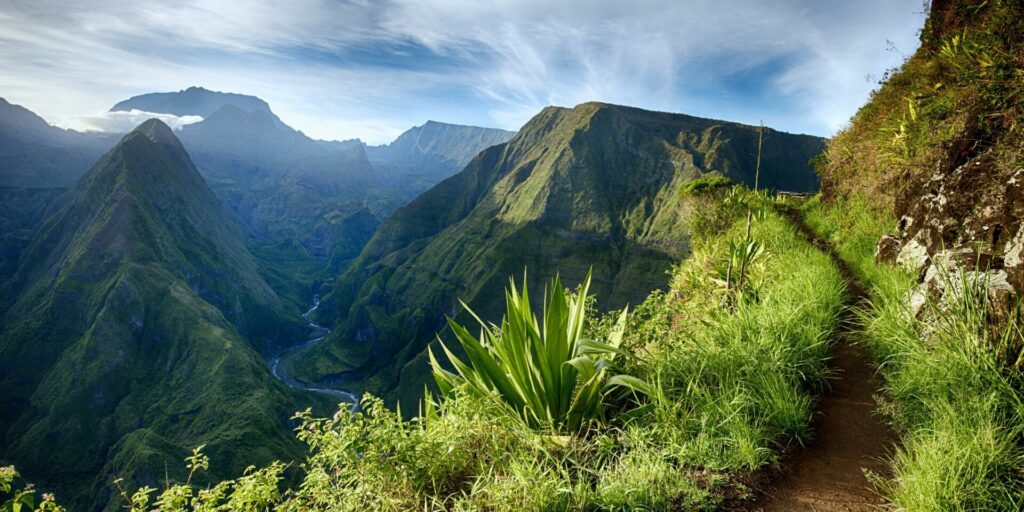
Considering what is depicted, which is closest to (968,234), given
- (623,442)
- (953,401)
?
(953,401)

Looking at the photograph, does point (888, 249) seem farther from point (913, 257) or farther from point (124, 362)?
point (124, 362)

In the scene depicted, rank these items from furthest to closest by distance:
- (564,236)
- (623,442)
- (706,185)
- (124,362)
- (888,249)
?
(564,236)
(124,362)
(706,185)
(888,249)
(623,442)

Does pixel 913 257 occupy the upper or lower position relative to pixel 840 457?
upper

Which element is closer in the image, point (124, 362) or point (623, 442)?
point (623, 442)

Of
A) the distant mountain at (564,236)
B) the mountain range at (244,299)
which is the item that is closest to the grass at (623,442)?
the mountain range at (244,299)

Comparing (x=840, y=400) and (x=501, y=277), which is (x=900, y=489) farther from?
(x=501, y=277)

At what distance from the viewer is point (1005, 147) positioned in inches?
170

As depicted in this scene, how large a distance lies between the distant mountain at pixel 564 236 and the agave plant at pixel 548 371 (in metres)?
118

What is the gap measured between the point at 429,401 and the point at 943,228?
17.9 feet

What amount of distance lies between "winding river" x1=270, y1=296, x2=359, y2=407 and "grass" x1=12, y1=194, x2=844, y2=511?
10672cm

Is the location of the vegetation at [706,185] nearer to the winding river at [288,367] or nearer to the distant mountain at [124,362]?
the distant mountain at [124,362]

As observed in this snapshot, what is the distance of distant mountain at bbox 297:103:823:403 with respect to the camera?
13512 cm

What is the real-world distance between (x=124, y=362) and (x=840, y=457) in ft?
540

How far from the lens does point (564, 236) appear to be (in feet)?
503
